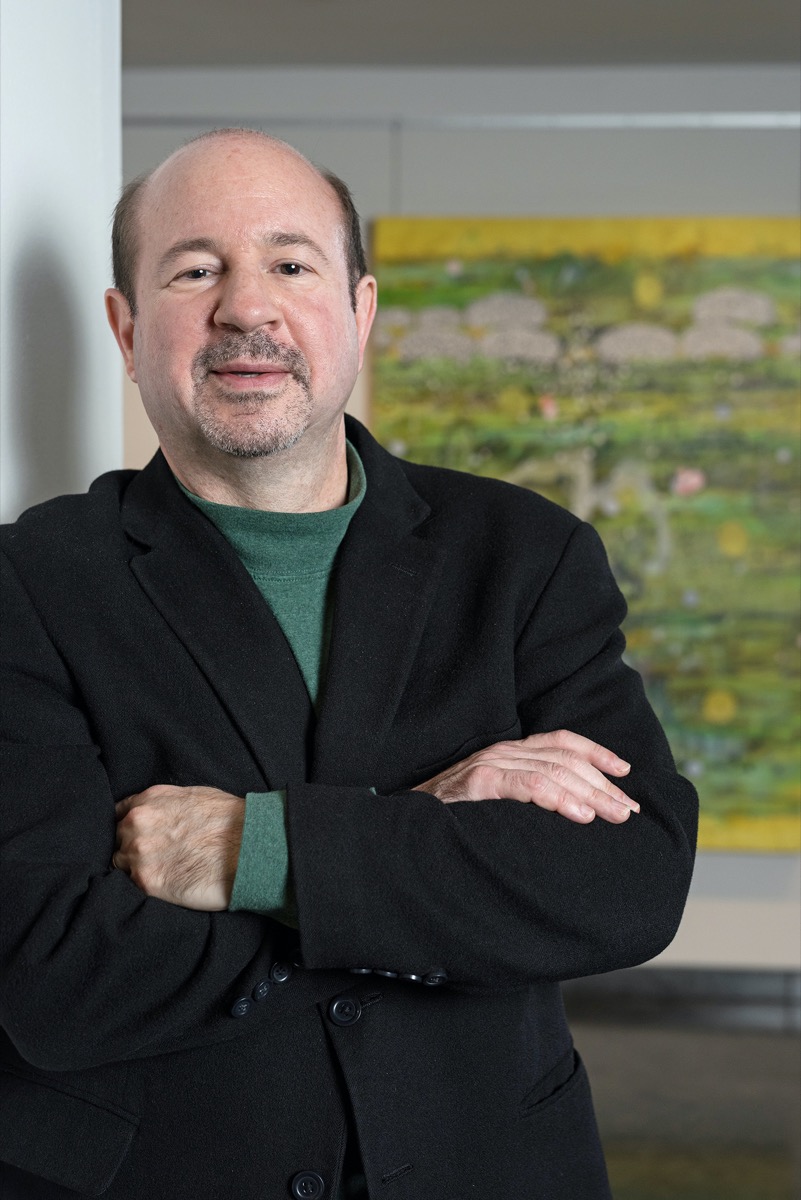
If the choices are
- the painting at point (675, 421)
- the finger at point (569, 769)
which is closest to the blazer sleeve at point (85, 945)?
the finger at point (569, 769)

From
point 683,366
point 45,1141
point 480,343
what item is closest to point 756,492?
point 683,366

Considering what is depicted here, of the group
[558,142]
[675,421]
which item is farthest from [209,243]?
[558,142]

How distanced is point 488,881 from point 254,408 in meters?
0.62

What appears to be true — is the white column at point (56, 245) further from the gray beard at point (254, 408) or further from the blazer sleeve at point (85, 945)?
the blazer sleeve at point (85, 945)

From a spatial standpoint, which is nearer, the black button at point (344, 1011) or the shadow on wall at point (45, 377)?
the black button at point (344, 1011)

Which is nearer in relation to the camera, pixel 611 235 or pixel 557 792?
pixel 557 792

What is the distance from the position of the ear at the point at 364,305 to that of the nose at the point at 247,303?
202mm

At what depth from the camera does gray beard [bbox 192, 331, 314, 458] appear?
4.82ft

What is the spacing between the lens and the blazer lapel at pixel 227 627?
56.3 inches

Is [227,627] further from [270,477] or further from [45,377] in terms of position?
[45,377]

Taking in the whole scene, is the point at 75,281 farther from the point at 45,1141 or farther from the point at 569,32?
the point at 569,32

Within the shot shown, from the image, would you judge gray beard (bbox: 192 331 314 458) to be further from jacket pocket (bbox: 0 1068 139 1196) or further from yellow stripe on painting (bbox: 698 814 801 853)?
yellow stripe on painting (bbox: 698 814 801 853)

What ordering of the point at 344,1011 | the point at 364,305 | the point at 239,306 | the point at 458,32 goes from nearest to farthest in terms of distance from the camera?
the point at 344,1011
the point at 239,306
the point at 364,305
the point at 458,32

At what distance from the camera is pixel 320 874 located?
1.24 metres
